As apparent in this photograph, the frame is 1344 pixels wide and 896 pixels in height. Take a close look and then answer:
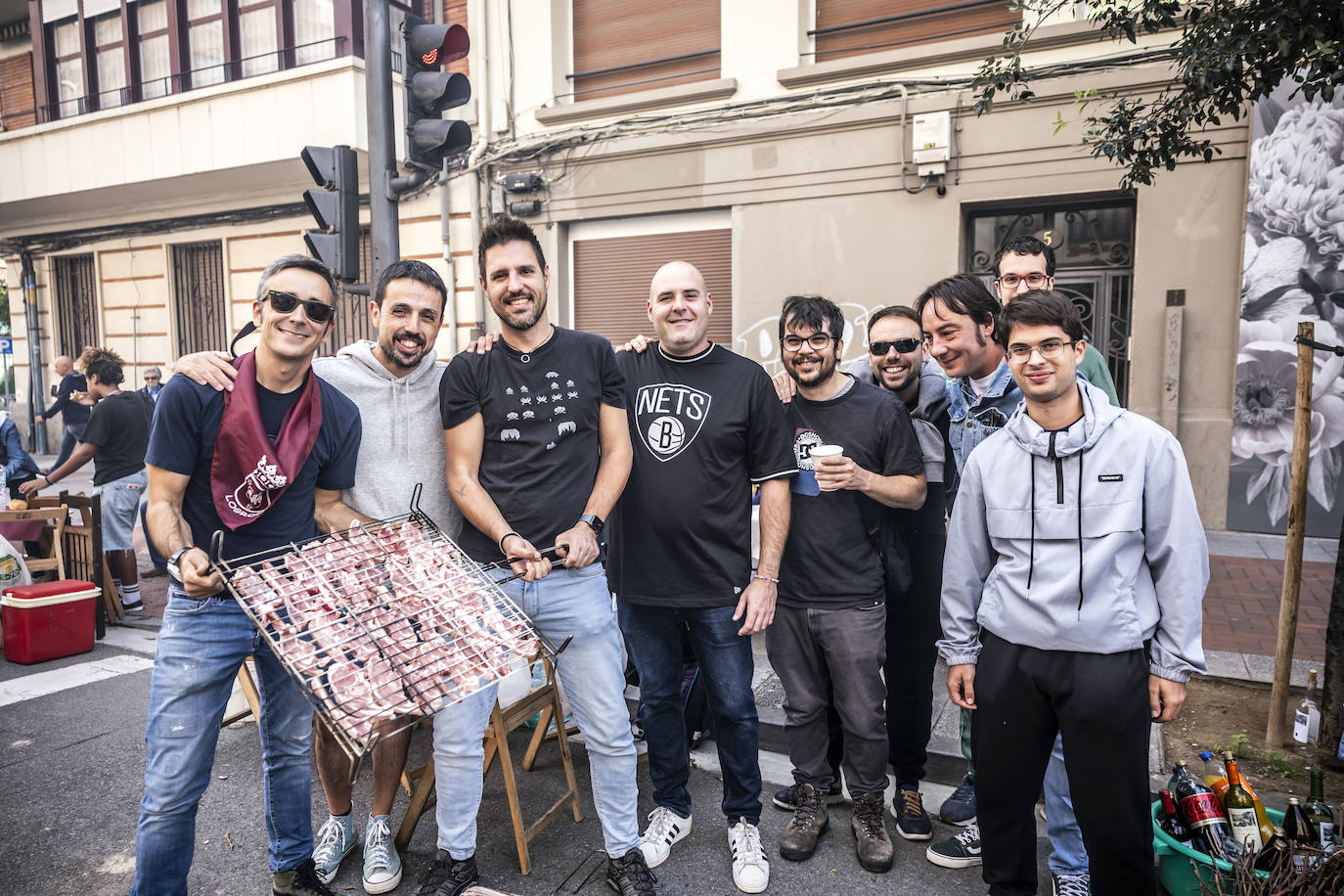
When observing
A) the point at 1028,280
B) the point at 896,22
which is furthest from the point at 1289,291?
the point at 1028,280

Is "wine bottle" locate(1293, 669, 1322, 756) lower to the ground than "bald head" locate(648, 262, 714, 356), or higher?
lower

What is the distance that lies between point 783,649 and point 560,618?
3.10 feet

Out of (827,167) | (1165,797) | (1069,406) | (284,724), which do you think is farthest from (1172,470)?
(827,167)

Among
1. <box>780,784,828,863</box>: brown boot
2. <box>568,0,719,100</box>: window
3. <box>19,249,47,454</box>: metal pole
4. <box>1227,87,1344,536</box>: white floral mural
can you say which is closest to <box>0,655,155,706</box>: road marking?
<box>780,784,828,863</box>: brown boot

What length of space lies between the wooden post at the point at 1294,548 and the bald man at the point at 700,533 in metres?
2.26

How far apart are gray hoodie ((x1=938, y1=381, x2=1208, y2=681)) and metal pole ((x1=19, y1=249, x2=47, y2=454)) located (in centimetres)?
1797

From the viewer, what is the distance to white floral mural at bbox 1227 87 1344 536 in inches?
277

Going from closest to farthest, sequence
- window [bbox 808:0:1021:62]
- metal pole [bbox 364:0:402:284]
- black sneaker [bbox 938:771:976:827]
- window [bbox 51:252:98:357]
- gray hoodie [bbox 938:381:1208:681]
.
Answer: gray hoodie [bbox 938:381:1208:681] < black sneaker [bbox 938:771:976:827] < metal pole [bbox 364:0:402:284] < window [bbox 808:0:1021:62] < window [bbox 51:252:98:357]

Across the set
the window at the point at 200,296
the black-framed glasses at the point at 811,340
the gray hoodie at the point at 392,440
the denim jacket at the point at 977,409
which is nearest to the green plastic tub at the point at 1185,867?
the denim jacket at the point at 977,409

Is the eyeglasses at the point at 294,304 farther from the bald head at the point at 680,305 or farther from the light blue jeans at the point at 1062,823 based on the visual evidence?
the light blue jeans at the point at 1062,823

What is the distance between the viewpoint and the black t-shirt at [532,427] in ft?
9.28

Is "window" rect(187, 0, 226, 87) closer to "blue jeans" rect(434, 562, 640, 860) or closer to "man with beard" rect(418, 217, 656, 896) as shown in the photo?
"man with beard" rect(418, 217, 656, 896)

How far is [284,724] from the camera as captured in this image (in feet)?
8.93

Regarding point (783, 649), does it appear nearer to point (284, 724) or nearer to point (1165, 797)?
point (1165, 797)
